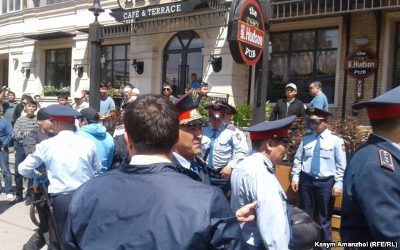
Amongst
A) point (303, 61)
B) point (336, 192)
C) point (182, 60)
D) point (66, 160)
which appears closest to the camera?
point (66, 160)

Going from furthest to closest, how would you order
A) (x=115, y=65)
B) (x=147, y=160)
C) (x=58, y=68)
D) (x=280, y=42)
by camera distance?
(x=58, y=68) < (x=115, y=65) < (x=280, y=42) < (x=147, y=160)

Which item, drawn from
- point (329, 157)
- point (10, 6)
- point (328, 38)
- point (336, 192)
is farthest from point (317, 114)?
point (10, 6)

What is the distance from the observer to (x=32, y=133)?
596 cm

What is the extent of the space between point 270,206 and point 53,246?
269 centimetres

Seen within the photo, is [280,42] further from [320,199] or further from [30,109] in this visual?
[320,199]

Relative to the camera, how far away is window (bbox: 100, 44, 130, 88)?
15864mm

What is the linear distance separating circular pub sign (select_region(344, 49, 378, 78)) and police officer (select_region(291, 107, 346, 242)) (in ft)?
18.2

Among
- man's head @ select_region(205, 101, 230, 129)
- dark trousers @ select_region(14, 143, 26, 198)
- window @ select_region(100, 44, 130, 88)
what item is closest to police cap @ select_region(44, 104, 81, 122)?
man's head @ select_region(205, 101, 230, 129)

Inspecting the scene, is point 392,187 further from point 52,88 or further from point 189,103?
point 52,88

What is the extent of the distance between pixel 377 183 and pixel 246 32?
432 centimetres

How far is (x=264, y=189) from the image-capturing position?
101 inches

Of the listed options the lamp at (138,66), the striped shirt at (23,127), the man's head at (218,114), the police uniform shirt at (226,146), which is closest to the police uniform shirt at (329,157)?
the police uniform shirt at (226,146)

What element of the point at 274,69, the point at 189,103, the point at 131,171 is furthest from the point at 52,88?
the point at 131,171

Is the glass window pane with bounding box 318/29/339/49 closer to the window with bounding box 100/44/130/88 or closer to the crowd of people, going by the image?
the window with bounding box 100/44/130/88
